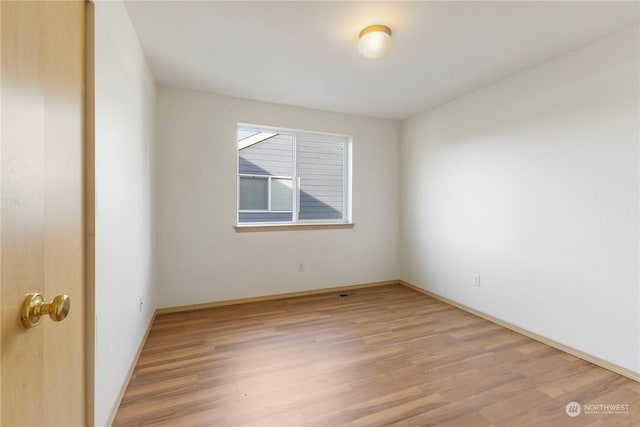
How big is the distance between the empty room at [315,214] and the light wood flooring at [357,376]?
19mm

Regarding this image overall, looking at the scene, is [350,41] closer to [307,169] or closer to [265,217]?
[307,169]

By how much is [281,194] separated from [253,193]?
37 cm

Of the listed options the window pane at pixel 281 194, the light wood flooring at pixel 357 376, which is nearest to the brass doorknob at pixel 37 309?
the light wood flooring at pixel 357 376

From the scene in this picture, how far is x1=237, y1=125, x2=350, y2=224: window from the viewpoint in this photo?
11.5 ft

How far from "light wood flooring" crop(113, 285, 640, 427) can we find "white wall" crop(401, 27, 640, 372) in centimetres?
32

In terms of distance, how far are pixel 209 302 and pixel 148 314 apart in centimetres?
71

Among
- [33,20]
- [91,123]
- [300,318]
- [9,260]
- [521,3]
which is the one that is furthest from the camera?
[300,318]

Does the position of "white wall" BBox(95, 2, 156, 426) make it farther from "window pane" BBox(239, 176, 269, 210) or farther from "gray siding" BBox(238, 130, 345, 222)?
"gray siding" BBox(238, 130, 345, 222)

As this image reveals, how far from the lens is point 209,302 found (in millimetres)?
3188

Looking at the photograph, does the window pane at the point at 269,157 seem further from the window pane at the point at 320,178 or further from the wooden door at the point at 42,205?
the wooden door at the point at 42,205

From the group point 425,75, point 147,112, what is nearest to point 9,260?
point 147,112

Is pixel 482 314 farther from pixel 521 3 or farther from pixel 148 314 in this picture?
pixel 148 314

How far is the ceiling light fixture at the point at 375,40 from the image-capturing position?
6.39 ft

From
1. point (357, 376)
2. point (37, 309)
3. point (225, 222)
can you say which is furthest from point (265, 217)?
point (37, 309)
